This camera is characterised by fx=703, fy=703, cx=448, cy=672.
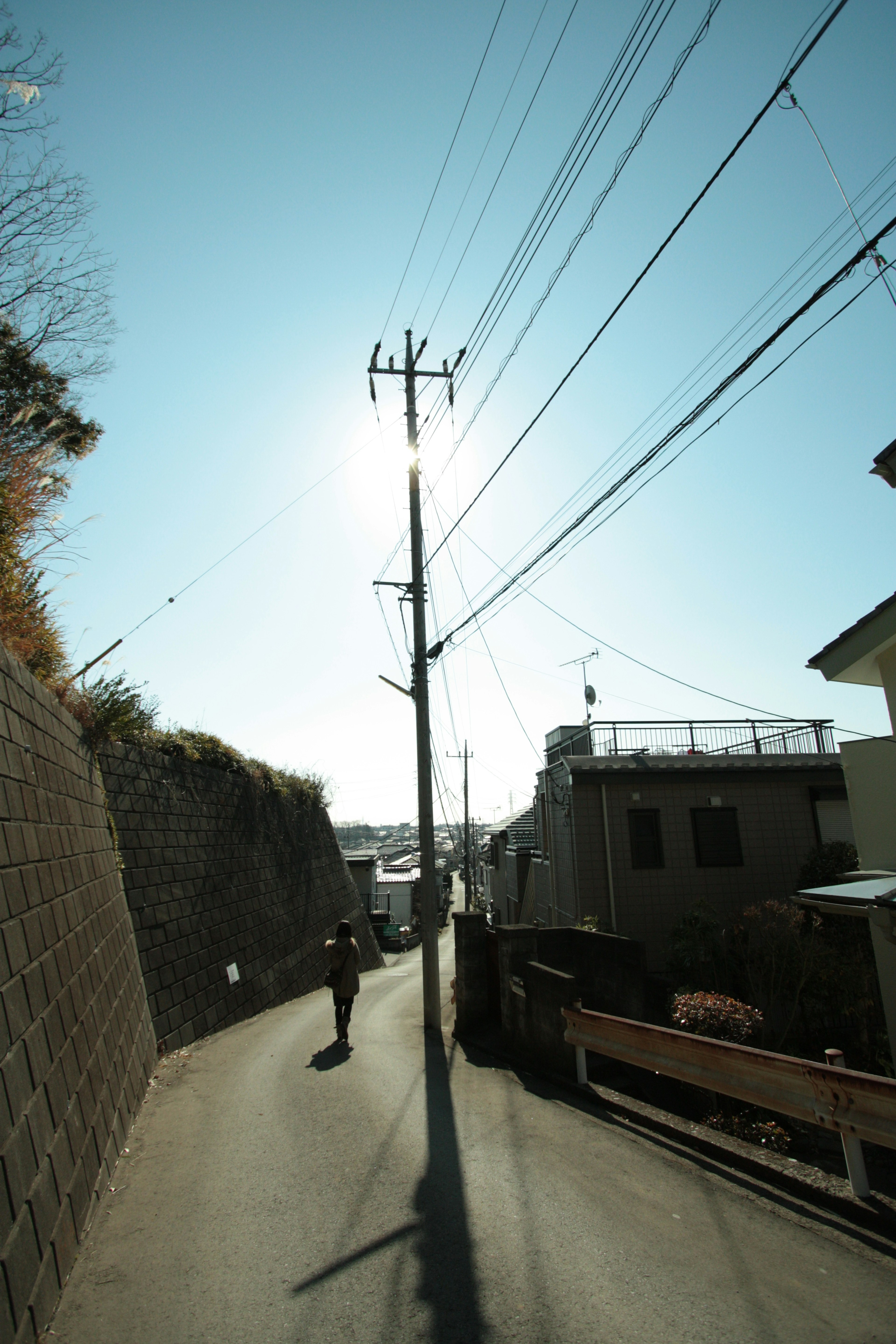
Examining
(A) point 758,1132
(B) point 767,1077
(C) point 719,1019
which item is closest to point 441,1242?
(B) point 767,1077

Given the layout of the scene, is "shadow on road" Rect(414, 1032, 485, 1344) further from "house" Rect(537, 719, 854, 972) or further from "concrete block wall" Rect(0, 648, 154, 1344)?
"house" Rect(537, 719, 854, 972)

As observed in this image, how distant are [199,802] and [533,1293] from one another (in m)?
9.94

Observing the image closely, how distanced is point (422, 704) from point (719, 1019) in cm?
625

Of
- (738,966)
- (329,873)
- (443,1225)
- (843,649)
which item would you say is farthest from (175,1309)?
(329,873)

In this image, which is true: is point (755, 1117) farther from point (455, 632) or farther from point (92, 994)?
point (455, 632)

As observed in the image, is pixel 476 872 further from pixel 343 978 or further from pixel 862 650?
pixel 862 650

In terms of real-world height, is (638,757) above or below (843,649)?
below

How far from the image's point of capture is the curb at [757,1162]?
4277 mm

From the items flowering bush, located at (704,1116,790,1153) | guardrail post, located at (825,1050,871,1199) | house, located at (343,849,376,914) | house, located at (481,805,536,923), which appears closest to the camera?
guardrail post, located at (825,1050,871,1199)

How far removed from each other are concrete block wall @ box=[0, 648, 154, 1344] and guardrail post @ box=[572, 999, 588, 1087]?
4.36m

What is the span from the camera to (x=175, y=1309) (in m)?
3.60

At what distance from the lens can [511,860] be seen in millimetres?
25938

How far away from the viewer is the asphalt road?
3436mm

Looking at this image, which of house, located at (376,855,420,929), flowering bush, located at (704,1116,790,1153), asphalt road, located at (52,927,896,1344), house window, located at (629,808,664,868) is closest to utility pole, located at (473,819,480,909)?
house, located at (376,855,420,929)
